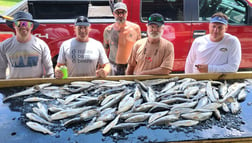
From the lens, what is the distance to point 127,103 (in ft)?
8.50

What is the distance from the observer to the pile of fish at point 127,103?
7.59 feet

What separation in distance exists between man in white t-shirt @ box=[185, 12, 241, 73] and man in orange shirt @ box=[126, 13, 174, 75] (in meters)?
0.53

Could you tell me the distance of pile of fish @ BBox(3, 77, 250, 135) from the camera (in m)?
2.31

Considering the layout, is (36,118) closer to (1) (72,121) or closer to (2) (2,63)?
(1) (72,121)

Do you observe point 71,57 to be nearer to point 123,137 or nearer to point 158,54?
point 158,54

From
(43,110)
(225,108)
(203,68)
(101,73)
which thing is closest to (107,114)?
(43,110)

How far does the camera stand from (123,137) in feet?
7.00

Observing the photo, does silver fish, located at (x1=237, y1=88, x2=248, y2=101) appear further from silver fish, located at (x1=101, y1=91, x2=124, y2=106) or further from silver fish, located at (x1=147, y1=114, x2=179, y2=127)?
silver fish, located at (x1=101, y1=91, x2=124, y2=106)

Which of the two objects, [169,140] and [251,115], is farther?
[251,115]

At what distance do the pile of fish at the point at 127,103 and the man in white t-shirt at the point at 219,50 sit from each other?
0.36 metres

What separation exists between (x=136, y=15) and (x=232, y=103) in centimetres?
308

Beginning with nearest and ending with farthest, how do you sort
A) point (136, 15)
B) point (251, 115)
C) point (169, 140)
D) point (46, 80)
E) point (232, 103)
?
1. point (169, 140)
2. point (251, 115)
3. point (232, 103)
4. point (46, 80)
5. point (136, 15)

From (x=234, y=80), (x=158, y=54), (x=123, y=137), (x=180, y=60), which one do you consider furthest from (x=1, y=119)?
(x=180, y=60)

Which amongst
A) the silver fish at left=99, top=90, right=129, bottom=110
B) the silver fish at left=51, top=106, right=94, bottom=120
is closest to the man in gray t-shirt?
the silver fish at left=51, top=106, right=94, bottom=120
